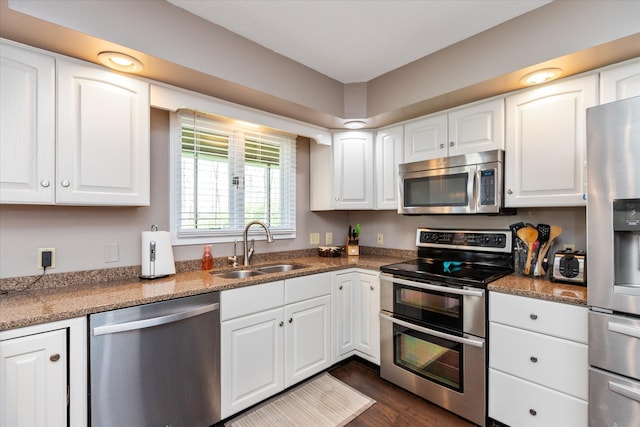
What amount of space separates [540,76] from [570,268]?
1178 mm

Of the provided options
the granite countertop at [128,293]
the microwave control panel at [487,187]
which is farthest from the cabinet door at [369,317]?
the microwave control panel at [487,187]

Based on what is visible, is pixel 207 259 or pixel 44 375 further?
pixel 207 259

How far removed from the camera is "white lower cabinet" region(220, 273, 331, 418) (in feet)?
5.95

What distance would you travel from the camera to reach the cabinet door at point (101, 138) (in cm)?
153

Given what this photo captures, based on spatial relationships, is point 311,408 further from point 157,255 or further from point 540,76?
point 540,76

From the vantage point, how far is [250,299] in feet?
6.24

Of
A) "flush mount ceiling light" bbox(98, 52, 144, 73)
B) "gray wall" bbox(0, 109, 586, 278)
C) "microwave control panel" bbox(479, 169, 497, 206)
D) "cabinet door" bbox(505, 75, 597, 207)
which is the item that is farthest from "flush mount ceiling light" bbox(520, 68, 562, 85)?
"flush mount ceiling light" bbox(98, 52, 144, 73)

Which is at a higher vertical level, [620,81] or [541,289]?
[620,81]

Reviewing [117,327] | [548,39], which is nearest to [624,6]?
[548,39]

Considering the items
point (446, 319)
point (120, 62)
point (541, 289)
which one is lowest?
point (446, 319)

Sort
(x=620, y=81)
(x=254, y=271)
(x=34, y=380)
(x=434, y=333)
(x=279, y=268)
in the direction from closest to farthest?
(x=34, y=380) < (x=620, y=81) < (x=434, y=333) < (x=254, y=271) < (x=279, y=268)

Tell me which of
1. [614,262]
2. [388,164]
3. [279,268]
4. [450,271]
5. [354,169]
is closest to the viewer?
[614,262]

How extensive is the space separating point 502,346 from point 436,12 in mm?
2022

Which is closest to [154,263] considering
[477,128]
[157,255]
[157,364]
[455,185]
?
[157,255]
